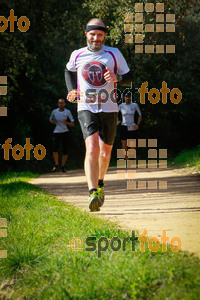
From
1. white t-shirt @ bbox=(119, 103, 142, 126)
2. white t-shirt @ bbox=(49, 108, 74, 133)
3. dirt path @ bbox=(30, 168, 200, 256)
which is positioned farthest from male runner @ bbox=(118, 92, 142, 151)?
dirt path @ bbox=(30, 168, 200, 256)

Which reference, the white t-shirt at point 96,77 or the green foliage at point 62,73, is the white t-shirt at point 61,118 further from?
the white t-shirt at point 96,77

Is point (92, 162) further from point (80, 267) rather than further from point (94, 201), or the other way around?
point (80, 267)

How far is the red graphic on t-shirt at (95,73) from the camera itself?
17.2ft

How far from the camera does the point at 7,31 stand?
1329 centimetres

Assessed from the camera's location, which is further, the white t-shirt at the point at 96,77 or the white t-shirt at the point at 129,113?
the white t-shirt at the point at 129,113

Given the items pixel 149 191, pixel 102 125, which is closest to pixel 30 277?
pixel 102 125

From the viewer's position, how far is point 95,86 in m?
5.26

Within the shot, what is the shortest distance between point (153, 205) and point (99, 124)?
1.95m

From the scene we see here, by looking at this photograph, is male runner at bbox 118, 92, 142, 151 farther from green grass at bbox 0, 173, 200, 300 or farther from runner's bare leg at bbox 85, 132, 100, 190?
runner's bare leg at bbox 85, 132, 100, 190

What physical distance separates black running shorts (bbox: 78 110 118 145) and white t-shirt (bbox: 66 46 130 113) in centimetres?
6

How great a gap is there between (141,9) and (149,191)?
450 centimetres

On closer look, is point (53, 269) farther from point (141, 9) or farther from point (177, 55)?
point (177, 55)

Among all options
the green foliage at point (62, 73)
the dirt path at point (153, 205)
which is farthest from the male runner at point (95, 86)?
the green foliage at point (62, 73)

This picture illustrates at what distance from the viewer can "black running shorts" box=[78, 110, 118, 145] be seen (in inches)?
207
